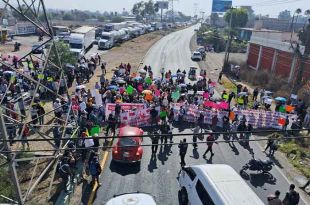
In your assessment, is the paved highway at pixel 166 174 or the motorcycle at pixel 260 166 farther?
the motorcycle at pixel 260 166

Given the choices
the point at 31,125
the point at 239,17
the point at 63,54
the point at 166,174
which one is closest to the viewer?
the point at 31,125

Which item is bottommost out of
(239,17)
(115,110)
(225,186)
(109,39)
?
(115,110)

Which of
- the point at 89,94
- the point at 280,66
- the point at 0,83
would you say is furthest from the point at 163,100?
the point at 280,66

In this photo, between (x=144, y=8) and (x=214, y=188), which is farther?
(x=144, y=8)

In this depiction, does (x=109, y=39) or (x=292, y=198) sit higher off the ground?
(x=109, y=39)

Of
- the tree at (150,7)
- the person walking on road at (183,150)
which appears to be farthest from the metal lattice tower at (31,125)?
the tree at (150,7)

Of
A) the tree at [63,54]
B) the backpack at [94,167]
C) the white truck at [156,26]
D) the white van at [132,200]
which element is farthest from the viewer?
the white truck at [156,26]

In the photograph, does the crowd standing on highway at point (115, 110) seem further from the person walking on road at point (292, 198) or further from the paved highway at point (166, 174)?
the person walking on road at point (292, 198)

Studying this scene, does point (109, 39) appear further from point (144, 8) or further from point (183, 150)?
point (144, 8)

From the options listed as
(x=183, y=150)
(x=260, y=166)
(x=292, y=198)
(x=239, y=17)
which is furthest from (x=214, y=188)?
(x=239, y=17)
